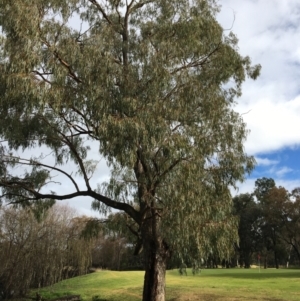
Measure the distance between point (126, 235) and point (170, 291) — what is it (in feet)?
18.3

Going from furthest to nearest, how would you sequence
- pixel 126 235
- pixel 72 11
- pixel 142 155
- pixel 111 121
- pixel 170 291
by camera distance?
1. pixel 170 291
2. pixel 126 235
3. pixel 72 11
4. pixel 142 155
5. pixel 111 121

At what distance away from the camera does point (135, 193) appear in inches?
382

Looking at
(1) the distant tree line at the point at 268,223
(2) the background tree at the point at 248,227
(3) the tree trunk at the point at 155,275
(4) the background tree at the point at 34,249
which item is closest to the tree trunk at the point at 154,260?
(3) the tree trunk at the point at 155,275

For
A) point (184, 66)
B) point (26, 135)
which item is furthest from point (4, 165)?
point (184, 66)

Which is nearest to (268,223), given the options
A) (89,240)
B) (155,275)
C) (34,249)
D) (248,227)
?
(248,227)

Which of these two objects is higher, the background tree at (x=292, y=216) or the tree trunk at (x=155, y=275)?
the background tree at (x=292, y=216)

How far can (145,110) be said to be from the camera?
323 inches

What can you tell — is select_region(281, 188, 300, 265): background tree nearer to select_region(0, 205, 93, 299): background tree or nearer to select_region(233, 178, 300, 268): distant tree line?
select_region(233, 178, 300, 268): distant tree line

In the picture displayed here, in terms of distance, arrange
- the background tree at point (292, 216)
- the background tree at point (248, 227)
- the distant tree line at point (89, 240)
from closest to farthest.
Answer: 1. the distant tree line at point (89, 240)
2. the background tree at point (292, 216)
3. the background tree at point (248, 227)

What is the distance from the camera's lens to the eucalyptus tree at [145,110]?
7992mm

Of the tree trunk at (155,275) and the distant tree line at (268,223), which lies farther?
the distant tree line at (268,223)

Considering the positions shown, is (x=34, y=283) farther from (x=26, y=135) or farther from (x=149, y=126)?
(x=149, y=126)

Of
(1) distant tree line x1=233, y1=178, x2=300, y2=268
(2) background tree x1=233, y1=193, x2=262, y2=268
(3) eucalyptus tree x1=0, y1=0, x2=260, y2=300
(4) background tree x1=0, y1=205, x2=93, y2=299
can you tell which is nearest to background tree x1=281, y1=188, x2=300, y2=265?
(1) distant tree line x1=233, y1=178, x2=300, y2=268

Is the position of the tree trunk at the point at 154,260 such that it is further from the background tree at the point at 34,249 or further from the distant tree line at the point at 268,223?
the distant tree line at the point at 268,223
